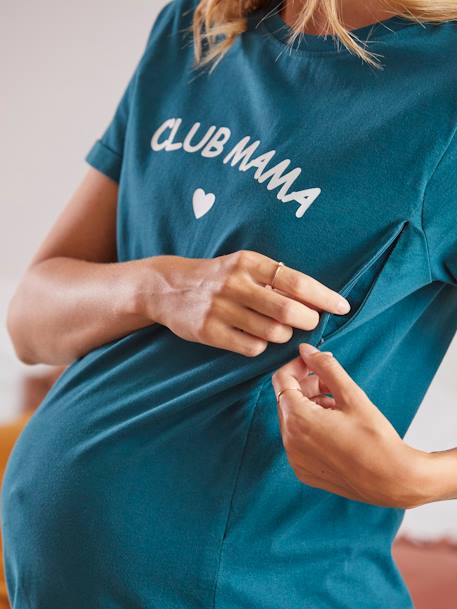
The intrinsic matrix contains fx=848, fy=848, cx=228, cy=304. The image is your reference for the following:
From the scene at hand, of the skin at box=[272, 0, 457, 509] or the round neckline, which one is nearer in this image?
the skin at box=[272, 0, 457, 509]

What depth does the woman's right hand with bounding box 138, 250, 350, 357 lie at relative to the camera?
0.67 metres

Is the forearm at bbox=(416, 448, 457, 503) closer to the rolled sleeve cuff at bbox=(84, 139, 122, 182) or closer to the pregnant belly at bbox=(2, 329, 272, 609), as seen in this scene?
the pregnant belly at bbox=(2, 329, 272, 609)

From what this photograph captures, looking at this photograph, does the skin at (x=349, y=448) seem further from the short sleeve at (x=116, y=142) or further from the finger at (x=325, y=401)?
the short sleeve at (x=116, y=142)

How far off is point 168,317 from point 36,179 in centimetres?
178

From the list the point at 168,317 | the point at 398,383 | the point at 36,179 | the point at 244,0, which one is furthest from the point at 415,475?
the point at 36,179

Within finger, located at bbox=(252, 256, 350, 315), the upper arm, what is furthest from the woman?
the upper arm

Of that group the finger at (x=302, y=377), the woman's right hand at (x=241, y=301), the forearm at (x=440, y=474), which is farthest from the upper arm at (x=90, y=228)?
the forearm at (x=440, y=474)

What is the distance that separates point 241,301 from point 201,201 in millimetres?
155

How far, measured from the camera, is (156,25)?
0.98 m

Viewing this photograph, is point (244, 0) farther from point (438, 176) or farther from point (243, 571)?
point (243, 571)

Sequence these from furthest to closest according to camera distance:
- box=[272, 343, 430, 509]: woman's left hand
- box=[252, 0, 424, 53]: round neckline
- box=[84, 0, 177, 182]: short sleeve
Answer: box=[84, 0, 177, 182]: short sleeve < box=[252, 0, 424, 53]: round neckline < box=[272, 343, 430, 509]: woman's left hand

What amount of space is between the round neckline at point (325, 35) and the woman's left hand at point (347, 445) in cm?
30

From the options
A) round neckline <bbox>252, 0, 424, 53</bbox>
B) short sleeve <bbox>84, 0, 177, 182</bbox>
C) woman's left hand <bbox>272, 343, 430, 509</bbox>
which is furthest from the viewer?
short sleeve <bbox>84, 0, 177, 182</bbox>

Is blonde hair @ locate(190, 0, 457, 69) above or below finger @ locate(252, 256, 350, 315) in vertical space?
above
